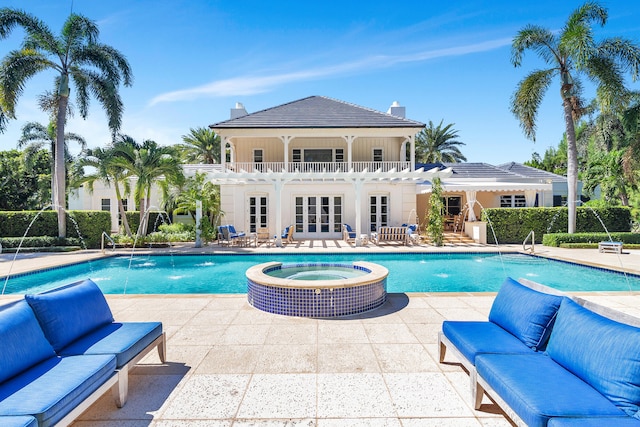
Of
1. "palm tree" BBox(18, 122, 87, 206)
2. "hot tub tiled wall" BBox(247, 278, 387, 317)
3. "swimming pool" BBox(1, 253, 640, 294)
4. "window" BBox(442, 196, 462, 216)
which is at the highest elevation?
"palm tree" BBox(18, 122, 87, 206)

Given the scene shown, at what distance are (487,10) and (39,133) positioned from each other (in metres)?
28.1

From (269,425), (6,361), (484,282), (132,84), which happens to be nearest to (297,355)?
(269,425)

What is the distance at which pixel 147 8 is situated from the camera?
1213 cm

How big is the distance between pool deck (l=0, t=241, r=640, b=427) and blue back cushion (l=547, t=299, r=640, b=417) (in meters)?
0.80

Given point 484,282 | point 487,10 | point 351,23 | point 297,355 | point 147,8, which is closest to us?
point 297,355

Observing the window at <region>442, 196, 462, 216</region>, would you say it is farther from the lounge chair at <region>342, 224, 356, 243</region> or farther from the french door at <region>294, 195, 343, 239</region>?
the lounge chair at <region>342, 224, 356, 243</region>

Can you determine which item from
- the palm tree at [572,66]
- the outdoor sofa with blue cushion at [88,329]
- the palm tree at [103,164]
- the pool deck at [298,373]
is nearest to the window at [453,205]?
the palm tree at [572,66]

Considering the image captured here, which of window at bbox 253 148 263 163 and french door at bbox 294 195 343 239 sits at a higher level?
window at bbox 253 148 263 163

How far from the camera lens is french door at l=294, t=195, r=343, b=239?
61.6ft

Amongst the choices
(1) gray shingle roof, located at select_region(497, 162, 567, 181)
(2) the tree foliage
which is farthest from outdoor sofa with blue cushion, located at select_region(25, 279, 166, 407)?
(2) the tree foliage

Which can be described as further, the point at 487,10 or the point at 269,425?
the point at 487,10

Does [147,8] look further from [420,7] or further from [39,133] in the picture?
[39,133]

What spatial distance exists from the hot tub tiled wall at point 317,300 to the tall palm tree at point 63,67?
13.2 m

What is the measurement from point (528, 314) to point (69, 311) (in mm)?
4461
